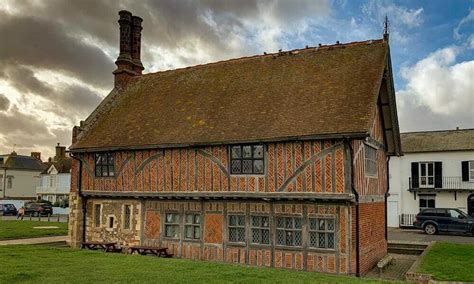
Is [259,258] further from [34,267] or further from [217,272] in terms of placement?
[34,267]

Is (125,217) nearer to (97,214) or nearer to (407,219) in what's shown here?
→ (97,214)

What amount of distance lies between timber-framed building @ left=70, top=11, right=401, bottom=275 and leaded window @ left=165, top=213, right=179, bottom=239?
4cm

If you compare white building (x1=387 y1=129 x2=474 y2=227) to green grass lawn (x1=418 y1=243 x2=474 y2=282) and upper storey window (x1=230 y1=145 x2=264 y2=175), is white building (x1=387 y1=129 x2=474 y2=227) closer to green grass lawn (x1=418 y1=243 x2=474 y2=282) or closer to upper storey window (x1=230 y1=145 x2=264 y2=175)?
green grass lawn (x1=418 y1=243 x2=474 y2=282)

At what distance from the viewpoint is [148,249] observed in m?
17.3

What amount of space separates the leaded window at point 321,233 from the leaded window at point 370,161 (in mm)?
2534

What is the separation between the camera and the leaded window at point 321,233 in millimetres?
14414

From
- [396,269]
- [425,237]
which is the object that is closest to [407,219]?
[425,237]

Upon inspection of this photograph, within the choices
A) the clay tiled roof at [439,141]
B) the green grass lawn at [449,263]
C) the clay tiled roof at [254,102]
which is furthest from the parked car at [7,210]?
the green grass lawn at [449,263]

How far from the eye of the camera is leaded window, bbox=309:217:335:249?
567 inches

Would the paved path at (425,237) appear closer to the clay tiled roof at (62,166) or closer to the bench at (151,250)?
the bench at (151,250)

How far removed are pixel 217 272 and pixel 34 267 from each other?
5.35 m

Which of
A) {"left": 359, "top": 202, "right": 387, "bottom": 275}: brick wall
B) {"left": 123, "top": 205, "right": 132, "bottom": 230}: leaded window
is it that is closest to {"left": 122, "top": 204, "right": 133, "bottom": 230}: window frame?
{"left": 123, "top": 205, "right": 132, "bottom": 230}: leaded window

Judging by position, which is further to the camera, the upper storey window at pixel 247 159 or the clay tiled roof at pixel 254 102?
the upper storey window at pixel 247 159

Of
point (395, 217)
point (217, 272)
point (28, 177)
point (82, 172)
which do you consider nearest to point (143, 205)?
point (82, 172)
